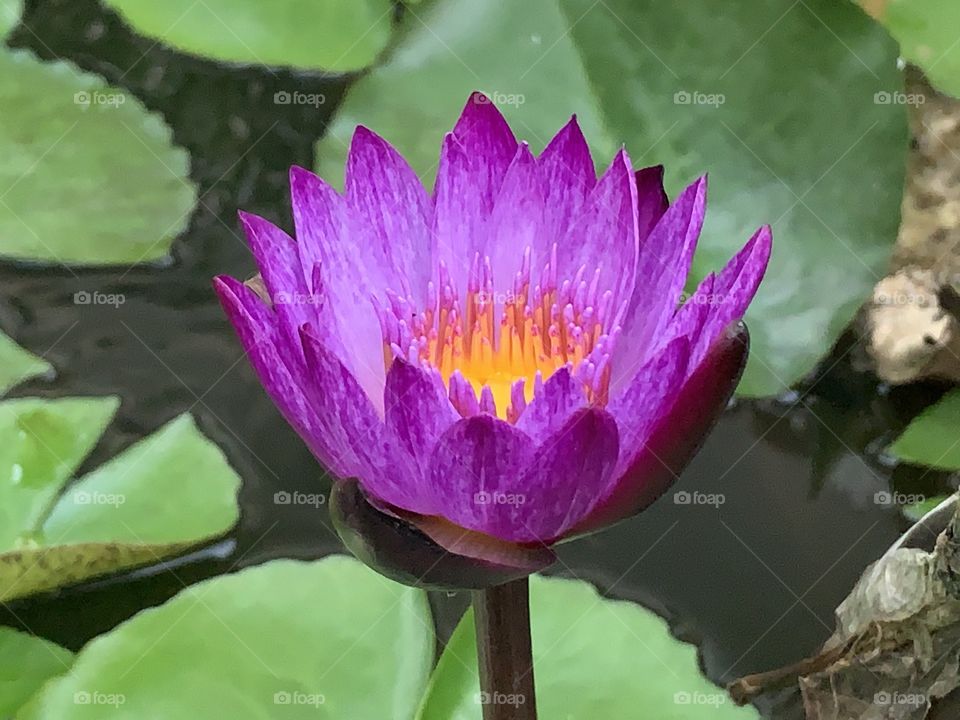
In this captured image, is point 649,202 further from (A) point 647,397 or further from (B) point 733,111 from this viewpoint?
(B) point 733,111


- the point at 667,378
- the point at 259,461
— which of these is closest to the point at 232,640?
the point at 259,461

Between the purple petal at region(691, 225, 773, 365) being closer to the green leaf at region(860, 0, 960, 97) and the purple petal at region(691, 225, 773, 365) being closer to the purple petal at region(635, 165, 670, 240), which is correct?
the purple petal at region(635, 165, 670, 240)

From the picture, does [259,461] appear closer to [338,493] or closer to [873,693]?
[338,493]

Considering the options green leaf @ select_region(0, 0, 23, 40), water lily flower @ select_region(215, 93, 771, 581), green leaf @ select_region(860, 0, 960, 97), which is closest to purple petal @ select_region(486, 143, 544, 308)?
water lily flower @ select_region(215, 93, 771, 581)

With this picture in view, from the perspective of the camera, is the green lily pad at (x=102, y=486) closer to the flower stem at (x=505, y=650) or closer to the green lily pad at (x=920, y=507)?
the flower stem at (x=505, y=650)

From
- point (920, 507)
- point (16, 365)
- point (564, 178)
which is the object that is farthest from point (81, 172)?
point (920, 507)

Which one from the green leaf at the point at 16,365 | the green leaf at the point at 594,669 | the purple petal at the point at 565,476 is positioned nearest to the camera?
the purple petal at the point at 565,476

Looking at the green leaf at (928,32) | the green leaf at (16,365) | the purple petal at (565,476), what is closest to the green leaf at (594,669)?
the purple petal at (565,476)
